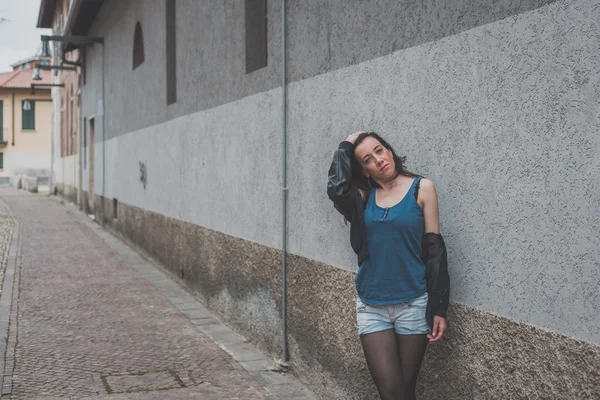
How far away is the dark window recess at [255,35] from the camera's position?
6766 mm

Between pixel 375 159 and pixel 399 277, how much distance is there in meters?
0.59

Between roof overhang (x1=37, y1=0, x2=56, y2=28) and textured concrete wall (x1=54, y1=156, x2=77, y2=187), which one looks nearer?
textured concrete wall (x1=54, y1=156, x2=77, y2=187)

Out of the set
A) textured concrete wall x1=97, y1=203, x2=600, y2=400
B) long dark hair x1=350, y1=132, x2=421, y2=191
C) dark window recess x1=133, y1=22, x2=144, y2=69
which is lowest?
textured concrete wall x1=97, y1=203, x2=600, y2=400

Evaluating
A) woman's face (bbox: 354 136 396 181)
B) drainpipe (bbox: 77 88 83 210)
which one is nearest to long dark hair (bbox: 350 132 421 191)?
woman's face (bbox: 354 136 396 181)

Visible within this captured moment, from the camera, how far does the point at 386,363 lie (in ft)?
11.4

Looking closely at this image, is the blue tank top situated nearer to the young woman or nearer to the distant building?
the young woman

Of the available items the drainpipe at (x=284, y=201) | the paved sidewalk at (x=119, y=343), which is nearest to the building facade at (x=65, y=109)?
the paved sidewalk at (x=119, y=343)

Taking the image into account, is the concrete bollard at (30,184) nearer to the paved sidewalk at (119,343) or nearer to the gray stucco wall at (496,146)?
the paved sidewalk at (119,343)

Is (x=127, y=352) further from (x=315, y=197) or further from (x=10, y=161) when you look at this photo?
(x=10, y=161)

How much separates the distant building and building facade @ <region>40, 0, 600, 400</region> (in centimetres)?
4621

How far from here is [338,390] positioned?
4.94m

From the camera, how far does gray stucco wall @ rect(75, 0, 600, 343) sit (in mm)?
2871

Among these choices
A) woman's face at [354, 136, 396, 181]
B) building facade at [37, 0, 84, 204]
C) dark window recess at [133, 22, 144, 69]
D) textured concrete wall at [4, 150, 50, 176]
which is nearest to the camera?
woman's face at [354, 136, 396, 181]

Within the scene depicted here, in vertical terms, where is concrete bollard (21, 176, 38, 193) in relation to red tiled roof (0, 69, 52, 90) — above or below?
below
